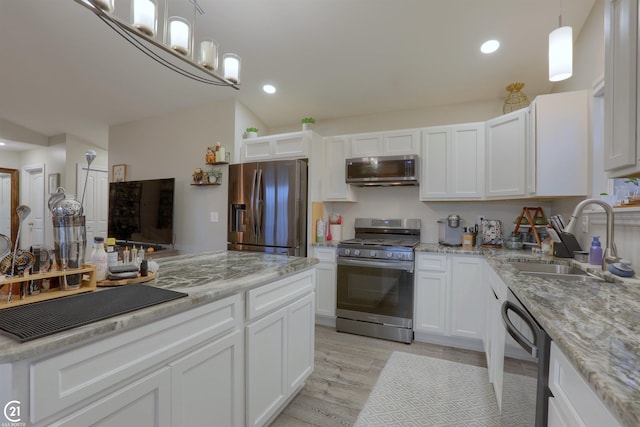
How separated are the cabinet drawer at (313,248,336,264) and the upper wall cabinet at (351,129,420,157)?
116 cm

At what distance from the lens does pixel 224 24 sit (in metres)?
2.77

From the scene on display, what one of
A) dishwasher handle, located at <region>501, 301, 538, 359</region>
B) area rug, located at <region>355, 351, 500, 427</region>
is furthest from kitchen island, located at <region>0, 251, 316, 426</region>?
dishwasher handle, located at <region>501, 301, 538, 359</region>

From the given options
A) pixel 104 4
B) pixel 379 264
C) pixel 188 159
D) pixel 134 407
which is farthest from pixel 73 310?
pixel 188 159

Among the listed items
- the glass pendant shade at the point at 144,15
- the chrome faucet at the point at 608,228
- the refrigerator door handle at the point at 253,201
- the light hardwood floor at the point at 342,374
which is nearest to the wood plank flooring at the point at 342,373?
the light hardwood floor at the point at 342,374

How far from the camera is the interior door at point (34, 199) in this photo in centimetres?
583

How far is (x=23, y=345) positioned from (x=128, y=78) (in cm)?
389

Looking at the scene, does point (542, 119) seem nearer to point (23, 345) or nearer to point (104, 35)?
point (23, 345)

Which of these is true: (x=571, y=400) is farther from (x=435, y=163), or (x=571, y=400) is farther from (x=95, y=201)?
(x=95, y=201)

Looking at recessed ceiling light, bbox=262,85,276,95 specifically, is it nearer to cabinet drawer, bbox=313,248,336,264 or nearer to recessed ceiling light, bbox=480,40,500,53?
cabinet drawer, bbox=313,248,336,264

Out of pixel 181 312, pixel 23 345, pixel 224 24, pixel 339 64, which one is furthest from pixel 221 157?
pixel 23 345

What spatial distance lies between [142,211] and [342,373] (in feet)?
11.6

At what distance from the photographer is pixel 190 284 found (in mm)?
1319

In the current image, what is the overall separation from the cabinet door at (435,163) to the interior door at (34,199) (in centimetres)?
698

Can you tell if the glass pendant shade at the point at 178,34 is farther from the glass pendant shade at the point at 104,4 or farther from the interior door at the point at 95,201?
the interior door at the point at 95,201
